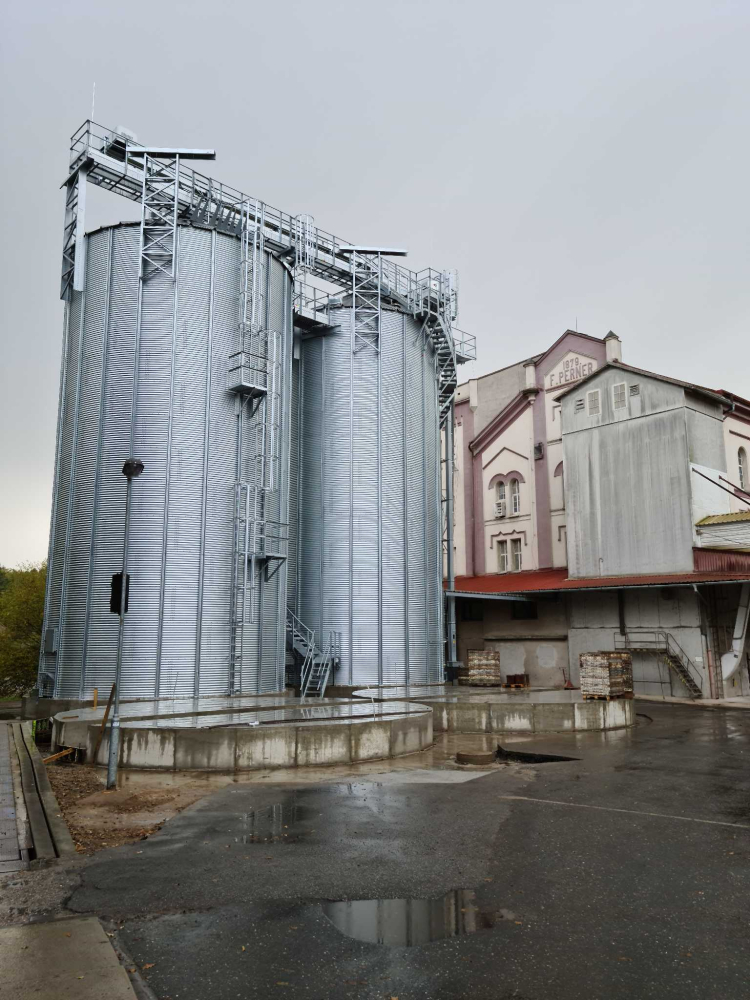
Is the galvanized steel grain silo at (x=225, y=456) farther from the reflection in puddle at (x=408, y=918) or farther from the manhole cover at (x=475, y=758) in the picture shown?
the reflection in puddle at (x=408, y=918)

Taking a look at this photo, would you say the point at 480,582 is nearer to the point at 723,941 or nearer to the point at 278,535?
the point at 278,535

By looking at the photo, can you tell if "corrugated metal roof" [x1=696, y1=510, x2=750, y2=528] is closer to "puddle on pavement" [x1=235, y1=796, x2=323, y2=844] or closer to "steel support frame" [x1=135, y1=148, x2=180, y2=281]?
"steel support frame" [x1=135, y1=148, x2=180, y2=281]

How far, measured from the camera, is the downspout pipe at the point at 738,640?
30438 millimetres

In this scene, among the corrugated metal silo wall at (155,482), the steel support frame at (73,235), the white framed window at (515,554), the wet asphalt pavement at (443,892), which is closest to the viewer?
the wet asphalt pavement at (443,892)

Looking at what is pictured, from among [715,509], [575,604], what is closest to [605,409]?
[715,509]

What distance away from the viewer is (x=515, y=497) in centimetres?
4359

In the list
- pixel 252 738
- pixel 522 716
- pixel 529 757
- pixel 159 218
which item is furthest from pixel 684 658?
pixel 159 218

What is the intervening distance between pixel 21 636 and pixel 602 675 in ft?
106

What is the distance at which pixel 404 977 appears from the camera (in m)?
5.38

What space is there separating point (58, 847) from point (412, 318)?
1149 inches

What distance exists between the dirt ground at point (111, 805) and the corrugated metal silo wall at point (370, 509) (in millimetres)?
17245

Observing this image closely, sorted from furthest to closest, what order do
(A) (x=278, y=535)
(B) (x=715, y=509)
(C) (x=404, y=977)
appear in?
1. (B) (x=715, y=509)
2. (A) (x=278, y=535)
3. (C) (x=404, y=977)

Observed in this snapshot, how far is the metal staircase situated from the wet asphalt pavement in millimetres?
19811

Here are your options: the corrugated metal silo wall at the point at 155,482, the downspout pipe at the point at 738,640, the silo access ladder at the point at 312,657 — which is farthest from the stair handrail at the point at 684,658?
the corrugated metal silo wall at the point at 155,482
